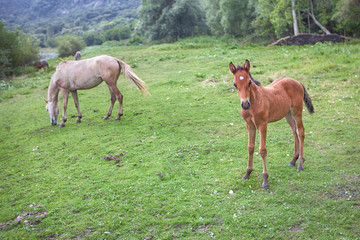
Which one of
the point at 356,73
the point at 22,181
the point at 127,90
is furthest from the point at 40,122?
the point at 356,73

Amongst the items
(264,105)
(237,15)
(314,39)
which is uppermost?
(237,15)

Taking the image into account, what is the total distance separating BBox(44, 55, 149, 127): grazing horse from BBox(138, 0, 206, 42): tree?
31391mm

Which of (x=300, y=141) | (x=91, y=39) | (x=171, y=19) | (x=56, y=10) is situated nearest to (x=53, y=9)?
(x=56, y=10)

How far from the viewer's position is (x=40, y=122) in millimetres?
12719

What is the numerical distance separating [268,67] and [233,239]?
1213cm

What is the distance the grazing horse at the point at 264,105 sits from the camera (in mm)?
5168

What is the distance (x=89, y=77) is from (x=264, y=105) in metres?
7.62

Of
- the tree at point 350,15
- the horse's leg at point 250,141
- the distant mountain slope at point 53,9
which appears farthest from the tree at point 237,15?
the distant mountain slope at point 53,9

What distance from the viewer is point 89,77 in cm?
1120

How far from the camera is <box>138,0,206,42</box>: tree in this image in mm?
41062

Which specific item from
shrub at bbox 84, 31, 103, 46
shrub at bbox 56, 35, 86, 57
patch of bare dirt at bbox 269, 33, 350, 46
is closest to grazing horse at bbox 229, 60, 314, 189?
patch of bare dirt at bbox 269, 33, 350, 46

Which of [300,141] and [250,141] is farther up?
[250,141]

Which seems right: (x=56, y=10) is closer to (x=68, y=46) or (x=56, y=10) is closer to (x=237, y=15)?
(x=68, y=46)

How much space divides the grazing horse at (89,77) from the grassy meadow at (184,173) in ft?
2.95
